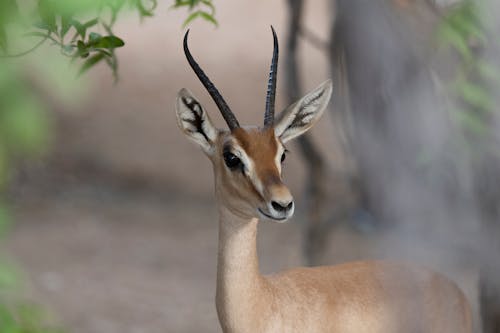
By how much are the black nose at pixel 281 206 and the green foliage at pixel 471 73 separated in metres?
1.02

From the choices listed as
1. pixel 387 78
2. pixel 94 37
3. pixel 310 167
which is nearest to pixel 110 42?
pixel 94 37

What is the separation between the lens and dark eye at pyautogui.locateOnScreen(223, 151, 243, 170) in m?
3.08

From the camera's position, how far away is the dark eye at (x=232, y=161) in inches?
121

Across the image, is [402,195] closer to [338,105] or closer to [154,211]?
[338,105]

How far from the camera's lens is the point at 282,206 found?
112 inches

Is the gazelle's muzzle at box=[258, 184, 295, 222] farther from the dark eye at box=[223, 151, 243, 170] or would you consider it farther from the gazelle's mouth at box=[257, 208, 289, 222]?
the dark eye at box=[223, 151, 243, 170]

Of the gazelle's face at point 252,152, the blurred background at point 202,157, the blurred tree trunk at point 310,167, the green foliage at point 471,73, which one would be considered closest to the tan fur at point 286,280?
the gazelle's face at point 252,152

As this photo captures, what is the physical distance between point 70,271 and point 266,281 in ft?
20.0

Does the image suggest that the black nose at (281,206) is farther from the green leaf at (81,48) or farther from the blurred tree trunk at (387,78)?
the blurred tree trunk at (387,78)

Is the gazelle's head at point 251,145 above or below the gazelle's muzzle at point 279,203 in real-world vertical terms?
above

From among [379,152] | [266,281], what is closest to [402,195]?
[379,152]

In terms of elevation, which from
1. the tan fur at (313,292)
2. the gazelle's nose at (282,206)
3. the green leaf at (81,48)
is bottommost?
the tan fur at (313,292)

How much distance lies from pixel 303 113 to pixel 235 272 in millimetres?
650

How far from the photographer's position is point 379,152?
460 cm
